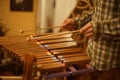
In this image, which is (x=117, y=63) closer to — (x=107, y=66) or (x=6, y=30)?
(x=107, y=66)

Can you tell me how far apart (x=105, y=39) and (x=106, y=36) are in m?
0.04

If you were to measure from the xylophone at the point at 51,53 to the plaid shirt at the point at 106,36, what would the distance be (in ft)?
0.35

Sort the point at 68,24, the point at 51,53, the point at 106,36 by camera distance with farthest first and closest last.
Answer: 1. the point at 68,24
2. the point at 51,53
3. the point at 106,36

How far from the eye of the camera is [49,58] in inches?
56.8

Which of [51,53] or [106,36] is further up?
[106,36]

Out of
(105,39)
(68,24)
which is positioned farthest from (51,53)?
(105,39)

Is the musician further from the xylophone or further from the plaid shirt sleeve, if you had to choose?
the xylophone

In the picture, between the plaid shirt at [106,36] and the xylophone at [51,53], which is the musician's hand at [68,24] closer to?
the xylophone at [51,53]

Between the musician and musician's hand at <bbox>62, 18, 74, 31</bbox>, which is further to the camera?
musician's hand at <bbox>62, 18, 74, 31</bbox>

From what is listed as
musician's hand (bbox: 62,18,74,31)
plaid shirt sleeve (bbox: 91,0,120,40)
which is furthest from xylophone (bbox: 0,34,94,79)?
plaid shirt sleeve (bbox: 91,0,120,40)

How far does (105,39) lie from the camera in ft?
4.29

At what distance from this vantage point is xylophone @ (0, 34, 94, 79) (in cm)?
133

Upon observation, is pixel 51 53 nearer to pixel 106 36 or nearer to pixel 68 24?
pixel 68 24

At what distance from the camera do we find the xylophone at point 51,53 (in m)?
1.33
